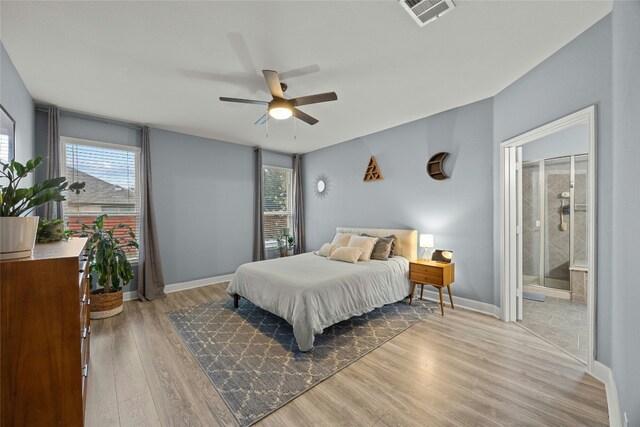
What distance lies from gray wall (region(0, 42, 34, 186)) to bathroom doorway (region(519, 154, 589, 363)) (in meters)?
6.14

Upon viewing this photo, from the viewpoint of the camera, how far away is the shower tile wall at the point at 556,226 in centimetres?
418

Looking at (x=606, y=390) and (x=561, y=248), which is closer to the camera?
(x=606, y=390)

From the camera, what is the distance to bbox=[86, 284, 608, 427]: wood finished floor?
67.7 inches

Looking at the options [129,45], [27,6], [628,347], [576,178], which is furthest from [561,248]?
[27,6]

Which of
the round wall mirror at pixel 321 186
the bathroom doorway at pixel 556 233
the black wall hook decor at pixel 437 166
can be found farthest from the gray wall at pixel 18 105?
the bathroom doorway at pixel 556 233

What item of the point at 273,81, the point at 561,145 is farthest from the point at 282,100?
the point at 561,145

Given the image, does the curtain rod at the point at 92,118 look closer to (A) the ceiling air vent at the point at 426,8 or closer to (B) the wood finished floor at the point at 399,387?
(B) the wood finished floor at the point at 399,387

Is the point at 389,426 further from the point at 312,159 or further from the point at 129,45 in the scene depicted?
the point at 312,159

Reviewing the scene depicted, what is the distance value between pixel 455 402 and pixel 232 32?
3279 millimetres

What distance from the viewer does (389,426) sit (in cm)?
164

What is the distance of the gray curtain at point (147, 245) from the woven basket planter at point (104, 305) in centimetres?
54

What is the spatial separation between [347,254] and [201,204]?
2.93m

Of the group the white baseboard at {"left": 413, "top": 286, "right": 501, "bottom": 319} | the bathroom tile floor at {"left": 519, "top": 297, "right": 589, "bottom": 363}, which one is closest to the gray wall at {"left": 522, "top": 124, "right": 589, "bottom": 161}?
the bathroom tile floor at {"left": 519, "top": 297, "right": 589, "bottom": 363}

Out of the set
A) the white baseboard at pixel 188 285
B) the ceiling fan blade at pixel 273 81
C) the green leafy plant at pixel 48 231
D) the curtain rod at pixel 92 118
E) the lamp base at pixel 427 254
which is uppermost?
the curtain rod at pixel 92 118
